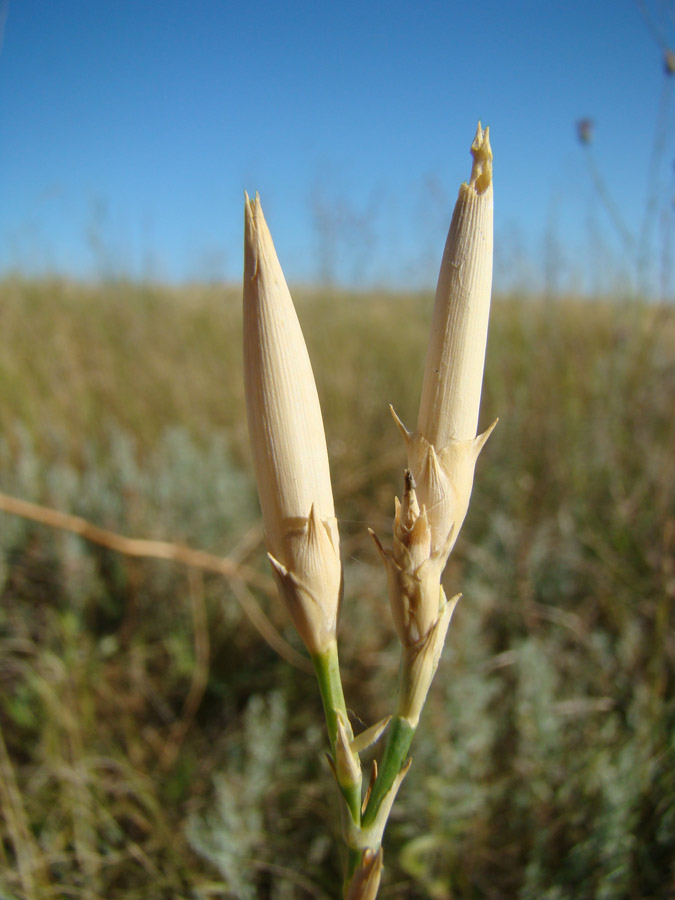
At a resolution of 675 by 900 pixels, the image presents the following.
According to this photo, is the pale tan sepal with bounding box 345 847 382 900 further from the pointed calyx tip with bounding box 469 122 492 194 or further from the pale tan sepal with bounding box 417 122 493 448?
the pointed calyx tip with bounding box 469 122 492 194

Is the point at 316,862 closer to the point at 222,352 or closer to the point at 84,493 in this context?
the point at 84,493

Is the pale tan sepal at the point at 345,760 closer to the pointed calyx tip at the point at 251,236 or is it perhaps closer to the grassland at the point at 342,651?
the grassland at the point at 342,651

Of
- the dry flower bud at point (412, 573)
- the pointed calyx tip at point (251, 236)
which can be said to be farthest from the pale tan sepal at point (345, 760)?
the pointed calyx tip at point (251, 236)

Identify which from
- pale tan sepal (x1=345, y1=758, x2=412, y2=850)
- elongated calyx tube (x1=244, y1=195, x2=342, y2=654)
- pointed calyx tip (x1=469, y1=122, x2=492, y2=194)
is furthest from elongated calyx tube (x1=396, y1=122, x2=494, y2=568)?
pale tan sepal (x1=345, y1=758, x2=412, y2=850)

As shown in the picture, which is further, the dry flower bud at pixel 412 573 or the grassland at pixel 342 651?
the grassland at pixel 342 651

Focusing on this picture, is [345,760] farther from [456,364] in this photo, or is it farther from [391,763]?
[456,364]

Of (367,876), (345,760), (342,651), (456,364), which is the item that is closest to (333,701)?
(345,760)
